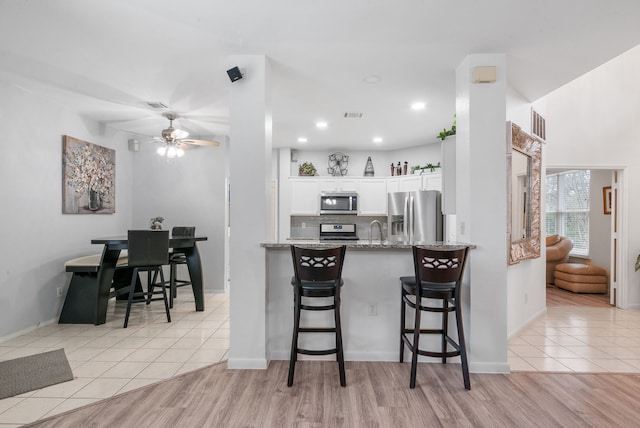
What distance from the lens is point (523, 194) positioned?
3.64m

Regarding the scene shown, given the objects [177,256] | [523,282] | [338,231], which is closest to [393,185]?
[338,231]

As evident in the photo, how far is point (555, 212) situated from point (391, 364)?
5.95 meters

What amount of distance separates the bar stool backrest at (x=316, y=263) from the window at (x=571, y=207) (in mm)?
6048

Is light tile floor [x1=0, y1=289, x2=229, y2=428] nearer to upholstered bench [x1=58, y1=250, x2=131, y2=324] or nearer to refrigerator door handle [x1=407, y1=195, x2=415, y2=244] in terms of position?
upholstered bench [x1=58, y1=250, x2=131, y2=324]

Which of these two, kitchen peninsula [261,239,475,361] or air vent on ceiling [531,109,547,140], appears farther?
air vent on ceiling [531,109,547,140]

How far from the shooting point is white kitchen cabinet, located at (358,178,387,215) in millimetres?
5977

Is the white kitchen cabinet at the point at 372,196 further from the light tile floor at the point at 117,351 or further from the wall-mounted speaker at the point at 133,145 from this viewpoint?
the wall-mounted speaker at the point at 133,145

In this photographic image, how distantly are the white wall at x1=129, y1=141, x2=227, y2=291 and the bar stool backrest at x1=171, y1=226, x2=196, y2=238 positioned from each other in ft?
1.25

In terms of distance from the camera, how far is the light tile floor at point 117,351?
88.9 inches

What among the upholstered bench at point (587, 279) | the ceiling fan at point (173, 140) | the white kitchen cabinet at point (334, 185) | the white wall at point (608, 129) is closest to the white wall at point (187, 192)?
the ceiling fan at point (173, 140)

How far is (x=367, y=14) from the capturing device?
2.18 meters

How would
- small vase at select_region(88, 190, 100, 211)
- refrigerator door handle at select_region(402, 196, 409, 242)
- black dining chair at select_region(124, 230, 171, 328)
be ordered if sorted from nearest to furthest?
black dining chair at select_region(124, 230, 171, 328) → small vase at select_region(88, 190, 100, 211) → refrigerator door handle at select_region(402, 196, 409, 242)

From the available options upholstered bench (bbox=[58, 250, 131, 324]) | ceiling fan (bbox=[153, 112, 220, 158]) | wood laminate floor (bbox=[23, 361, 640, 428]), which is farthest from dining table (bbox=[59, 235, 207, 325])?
wood laminate floor (bbox=[23, 361, 640, 428])

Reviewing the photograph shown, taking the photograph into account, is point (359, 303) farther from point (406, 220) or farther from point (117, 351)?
point (406, 220)
